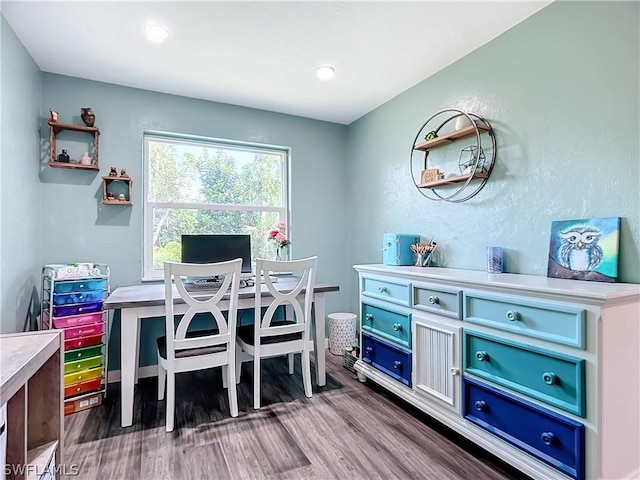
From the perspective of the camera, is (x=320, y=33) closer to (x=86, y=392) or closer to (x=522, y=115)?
(x=522, y=115)

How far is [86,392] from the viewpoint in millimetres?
2338

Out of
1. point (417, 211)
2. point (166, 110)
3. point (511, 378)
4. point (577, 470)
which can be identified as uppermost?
point (166, 110)

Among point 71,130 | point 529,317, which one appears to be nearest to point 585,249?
point 529,317

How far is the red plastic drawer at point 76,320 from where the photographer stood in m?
2.27

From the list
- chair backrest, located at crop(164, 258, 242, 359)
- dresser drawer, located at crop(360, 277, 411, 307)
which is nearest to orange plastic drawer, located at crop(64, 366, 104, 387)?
chair backrest, located at crop(164, 258, 242, 359)

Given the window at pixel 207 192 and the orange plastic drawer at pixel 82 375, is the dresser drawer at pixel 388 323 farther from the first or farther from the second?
the orange plastic drawer at pixel 82 375

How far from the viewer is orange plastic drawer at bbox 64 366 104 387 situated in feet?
7.47

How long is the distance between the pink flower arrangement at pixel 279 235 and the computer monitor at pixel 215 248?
1.08 feet

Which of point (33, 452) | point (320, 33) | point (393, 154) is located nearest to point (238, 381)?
point (33, 452)

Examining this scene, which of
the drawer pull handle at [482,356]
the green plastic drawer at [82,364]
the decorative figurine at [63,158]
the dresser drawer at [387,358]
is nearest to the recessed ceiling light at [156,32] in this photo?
the decorative figurine at [63,158]

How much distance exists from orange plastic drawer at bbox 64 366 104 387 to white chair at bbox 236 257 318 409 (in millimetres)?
948

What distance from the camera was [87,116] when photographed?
106 inches

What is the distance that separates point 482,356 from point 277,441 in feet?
4.07

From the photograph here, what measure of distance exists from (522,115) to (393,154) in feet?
4.01
